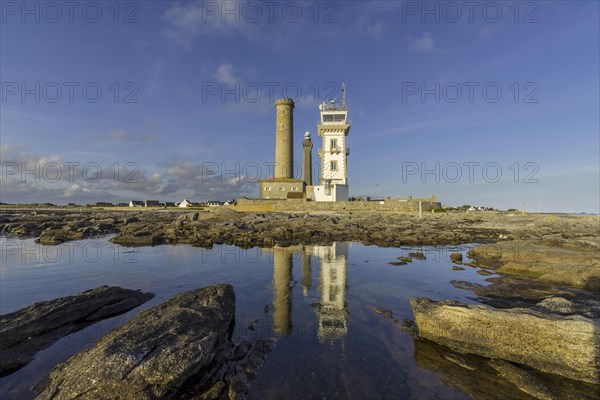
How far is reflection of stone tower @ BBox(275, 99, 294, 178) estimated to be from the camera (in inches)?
2343

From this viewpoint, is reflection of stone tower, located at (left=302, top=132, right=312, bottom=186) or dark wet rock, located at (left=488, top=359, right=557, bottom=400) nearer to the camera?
dark wet rock, located at (left=488, top=359, right=557, bottom=400)

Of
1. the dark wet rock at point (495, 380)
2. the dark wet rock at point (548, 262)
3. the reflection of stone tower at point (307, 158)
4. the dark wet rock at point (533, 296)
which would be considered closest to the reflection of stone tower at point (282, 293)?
the dark wet rock at point (495, 380)

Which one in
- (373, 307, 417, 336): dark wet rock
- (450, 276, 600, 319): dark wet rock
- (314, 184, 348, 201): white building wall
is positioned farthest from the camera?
(314, 184, 348, 201): white building wall

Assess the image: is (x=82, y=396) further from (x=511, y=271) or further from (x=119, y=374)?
(x=511, y=271)

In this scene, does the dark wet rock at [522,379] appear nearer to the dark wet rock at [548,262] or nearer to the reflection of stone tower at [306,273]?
the reflection of stone tower at [306,273]

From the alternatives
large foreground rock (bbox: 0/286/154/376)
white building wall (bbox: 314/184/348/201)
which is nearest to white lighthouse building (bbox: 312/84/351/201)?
white building wall (bbox: 314/184/348/201)

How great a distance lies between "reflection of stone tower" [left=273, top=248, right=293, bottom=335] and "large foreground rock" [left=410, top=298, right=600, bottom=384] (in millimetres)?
3035

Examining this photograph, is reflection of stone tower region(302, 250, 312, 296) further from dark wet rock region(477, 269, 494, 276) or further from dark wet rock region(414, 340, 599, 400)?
dark wet rock region(477, 269, 494, 276)

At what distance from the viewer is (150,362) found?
13.6 ft

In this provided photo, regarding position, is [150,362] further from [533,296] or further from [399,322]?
[533,296]

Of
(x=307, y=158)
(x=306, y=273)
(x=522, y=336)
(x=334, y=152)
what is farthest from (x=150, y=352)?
(x=307, y=158)

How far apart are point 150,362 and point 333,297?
5706mm

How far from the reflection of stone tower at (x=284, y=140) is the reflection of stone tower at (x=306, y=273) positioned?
44.8 meters

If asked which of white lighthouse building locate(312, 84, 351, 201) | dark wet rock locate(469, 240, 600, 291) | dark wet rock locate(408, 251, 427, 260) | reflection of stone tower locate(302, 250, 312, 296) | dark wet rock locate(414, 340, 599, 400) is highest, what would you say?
white lighthouse building locate(312, 84, 351, 201)
